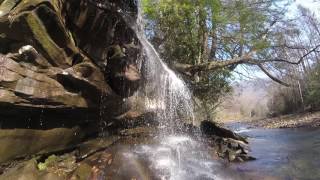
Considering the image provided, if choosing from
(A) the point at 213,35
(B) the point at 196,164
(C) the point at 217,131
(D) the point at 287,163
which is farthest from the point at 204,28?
(B) the point at 196,164

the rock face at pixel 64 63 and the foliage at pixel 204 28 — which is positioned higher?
the foliage at pixel 204 28

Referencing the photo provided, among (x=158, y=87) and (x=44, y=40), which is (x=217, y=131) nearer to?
(x=158, y=87)

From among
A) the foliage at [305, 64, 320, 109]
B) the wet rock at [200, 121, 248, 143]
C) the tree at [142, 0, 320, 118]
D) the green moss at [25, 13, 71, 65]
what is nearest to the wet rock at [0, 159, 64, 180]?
the green moss at [25, 13, 71, 65]

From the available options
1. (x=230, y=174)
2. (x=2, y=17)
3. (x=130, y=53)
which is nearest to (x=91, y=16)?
(x=130, y=53)

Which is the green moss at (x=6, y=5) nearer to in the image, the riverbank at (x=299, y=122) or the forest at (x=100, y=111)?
the forest at (x=100, y=111)

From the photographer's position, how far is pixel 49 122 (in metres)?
8.65

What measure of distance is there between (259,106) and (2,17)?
48.5 metres

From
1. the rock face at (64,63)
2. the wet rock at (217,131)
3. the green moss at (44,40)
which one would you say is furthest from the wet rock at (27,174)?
the wet rock at (217,131)

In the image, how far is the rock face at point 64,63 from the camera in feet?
25.2

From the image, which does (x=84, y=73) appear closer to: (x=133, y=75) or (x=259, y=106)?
(x=133, y=75)

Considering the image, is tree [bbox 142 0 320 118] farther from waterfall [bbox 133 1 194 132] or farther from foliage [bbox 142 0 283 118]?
waterfall [bbox 133 1 194 132]

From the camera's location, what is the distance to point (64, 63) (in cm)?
862

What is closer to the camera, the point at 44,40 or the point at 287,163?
the point at 44,40

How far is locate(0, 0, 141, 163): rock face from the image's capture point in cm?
768
